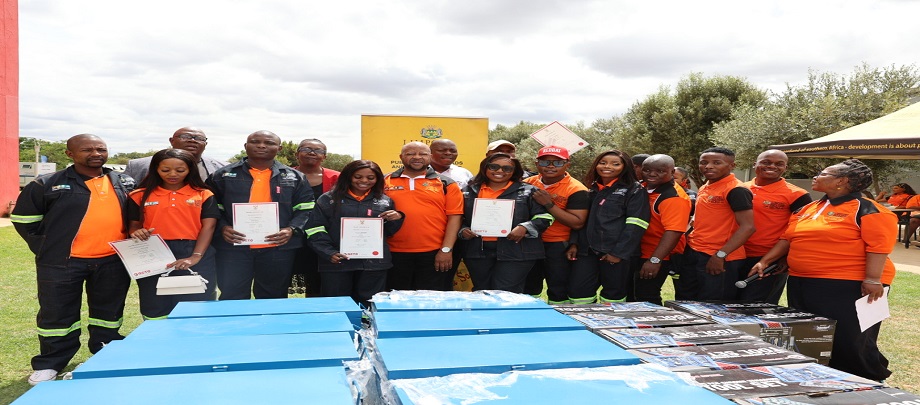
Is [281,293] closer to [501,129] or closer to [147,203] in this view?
[147,203]

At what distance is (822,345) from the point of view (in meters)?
3.46

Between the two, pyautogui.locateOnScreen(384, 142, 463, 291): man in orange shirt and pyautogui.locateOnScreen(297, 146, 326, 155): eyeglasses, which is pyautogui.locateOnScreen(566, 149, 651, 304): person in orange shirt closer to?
pyautogui.locateOnScreen(384, 142, 463, 291): man in orange shirt

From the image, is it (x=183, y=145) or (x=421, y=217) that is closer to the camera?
(x=421, y=217)

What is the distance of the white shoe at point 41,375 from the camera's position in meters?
4.08

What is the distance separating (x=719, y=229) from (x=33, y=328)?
6.99 metres

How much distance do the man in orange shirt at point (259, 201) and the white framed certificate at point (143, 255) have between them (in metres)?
0.49

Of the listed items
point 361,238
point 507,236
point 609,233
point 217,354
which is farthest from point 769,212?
point 217,354

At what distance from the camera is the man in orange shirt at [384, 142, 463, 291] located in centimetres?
473

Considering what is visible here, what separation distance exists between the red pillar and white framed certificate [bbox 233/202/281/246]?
55.2 feet

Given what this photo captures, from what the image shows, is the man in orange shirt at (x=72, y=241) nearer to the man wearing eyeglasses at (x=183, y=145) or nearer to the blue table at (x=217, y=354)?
the man wearing eyeglasses at (x=183, y=145)

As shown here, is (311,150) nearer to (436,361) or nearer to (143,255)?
(143,255)

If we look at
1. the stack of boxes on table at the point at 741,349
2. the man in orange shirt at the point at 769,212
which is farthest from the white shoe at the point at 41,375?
the man in orange shirt at the point at 769,212

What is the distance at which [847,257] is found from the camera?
3887 mm

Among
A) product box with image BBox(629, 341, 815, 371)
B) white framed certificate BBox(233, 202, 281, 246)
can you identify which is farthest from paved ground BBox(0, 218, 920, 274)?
white framed certificate BBox(233, 202, 281, 246)
